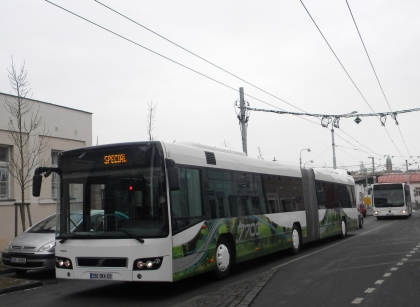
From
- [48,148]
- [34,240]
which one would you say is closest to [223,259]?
[34,240]

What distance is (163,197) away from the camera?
9.37 meters

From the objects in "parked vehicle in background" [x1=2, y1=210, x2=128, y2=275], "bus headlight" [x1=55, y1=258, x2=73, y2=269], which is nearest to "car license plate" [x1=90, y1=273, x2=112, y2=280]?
"bus headlight" [x1=55, y1=258, x2=73, y2=269]

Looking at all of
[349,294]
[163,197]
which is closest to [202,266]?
[163,197]

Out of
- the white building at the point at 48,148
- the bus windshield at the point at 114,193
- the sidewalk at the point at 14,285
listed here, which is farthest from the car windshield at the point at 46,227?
the white building at the point at 48,148

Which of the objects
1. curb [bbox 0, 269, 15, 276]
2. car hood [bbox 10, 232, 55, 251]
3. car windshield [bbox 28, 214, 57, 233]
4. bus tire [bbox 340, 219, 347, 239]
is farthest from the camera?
bus tire [bbox 340, 219, 347, 239]

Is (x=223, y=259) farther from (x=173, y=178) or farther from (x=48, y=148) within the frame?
(x=48, y=148)

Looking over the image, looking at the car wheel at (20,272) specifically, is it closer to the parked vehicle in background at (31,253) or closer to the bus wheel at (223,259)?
the parked vehicle in background at (31,253)

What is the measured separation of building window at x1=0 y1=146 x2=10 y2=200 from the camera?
19.7m

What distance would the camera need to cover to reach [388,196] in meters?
42.2

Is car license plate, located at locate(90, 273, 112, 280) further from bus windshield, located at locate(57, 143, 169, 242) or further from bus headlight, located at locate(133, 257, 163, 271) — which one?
bus windshield, located at locate(57, 143, 169, 242)

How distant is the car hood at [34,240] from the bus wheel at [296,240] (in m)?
6.89

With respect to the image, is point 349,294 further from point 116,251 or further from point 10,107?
point 10,107

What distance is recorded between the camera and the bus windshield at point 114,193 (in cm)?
934

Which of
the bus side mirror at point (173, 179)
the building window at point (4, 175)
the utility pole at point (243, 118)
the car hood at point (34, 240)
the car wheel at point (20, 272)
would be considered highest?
the utility pole at point (243, 118)
